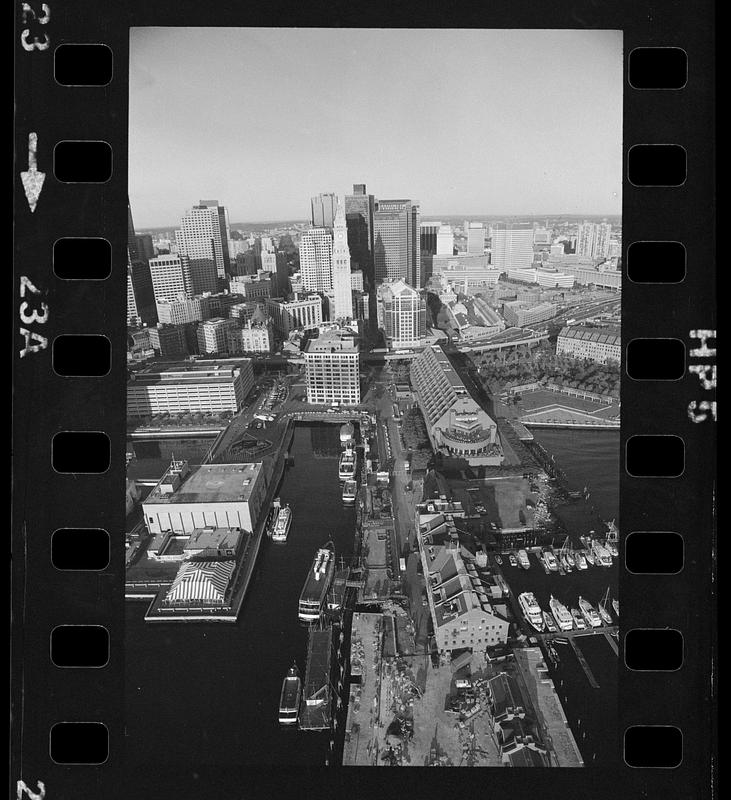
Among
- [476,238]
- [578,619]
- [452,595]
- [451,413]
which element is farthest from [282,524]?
[476,238]

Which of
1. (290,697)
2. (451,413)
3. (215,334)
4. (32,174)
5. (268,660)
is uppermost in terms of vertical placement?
(32,174)

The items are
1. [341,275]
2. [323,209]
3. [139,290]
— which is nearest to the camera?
[323,209]

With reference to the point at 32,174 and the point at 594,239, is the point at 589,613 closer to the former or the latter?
the point at 594,239

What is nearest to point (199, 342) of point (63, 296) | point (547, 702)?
point (63, 296)

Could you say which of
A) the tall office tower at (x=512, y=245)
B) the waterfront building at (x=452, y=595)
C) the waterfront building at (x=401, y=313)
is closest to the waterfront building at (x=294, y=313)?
the waterfront building at (x=401, y=313)

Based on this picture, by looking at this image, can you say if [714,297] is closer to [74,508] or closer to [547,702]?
[547,702]

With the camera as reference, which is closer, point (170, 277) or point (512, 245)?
point (512, 245)
